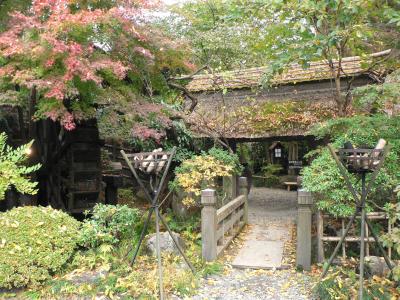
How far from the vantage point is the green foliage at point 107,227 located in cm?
620

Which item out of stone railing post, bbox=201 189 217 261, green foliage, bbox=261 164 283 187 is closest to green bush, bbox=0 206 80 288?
stone railing post, bbox=201 189 217 261

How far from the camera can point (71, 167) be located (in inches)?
391

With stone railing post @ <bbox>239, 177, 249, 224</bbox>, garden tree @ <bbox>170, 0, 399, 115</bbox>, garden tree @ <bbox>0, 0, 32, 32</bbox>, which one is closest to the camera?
garden tree @ <bbox>170, 0, 399, 115</bbox>

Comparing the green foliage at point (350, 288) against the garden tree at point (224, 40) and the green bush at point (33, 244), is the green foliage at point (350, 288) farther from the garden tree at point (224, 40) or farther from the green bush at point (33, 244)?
the garden tree at point (224, 40)

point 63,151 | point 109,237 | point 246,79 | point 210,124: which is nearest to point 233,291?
point 109,237

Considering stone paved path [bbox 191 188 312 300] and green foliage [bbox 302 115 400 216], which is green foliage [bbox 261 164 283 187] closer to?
stone paved path [bbox 191 188 312 300]

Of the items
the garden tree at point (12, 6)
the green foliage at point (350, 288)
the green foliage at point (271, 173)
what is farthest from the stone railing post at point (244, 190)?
the green foliage at point (271, 173)

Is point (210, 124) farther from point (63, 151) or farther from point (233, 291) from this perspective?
point (233, 291)

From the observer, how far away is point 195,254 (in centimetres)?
677

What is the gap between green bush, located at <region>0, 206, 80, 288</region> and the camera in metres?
5.30

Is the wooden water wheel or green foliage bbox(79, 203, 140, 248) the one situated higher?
the wooden water wheel

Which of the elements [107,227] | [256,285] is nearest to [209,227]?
[256,285]

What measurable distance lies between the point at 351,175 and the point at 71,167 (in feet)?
22.9

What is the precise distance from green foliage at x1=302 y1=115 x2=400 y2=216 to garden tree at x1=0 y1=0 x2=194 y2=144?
10.1 ft
